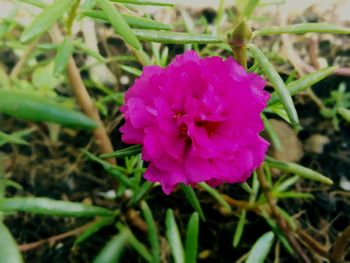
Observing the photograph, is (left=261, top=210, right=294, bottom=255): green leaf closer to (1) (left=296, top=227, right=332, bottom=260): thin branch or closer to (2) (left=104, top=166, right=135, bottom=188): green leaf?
(1) (left=296, top=227, right=332, bottom=260): thin branch

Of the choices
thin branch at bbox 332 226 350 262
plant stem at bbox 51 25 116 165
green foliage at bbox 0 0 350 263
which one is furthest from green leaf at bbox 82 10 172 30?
thin branch at bbox 332 226 350 262

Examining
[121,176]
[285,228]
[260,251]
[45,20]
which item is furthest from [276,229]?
[45,20]

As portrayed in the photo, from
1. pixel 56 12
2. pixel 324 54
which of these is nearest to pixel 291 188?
pixel 324 54

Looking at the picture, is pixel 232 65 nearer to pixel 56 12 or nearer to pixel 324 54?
pixel 56 12

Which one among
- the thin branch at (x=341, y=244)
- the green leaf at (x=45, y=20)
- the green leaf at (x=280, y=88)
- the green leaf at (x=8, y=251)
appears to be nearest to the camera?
the green leaf at (x=8, y=251)

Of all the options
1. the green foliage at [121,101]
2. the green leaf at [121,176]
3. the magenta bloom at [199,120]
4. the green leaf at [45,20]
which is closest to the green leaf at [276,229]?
the green foliage at [121,101]

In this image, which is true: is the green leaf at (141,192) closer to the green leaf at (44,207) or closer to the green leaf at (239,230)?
the green leaf at (44,207)
